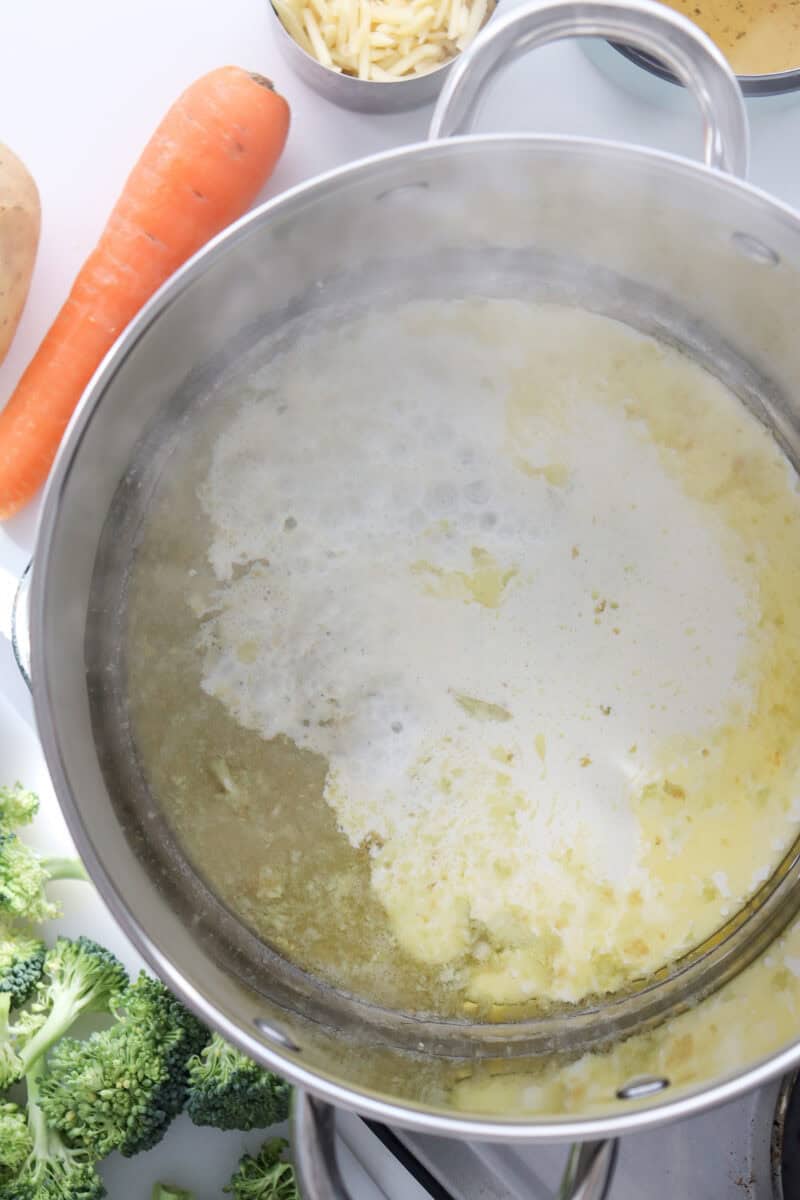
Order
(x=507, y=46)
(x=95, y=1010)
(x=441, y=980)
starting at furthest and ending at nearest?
(x=95, y=1010) → (x=441, y=980) → (x=507, y=46)

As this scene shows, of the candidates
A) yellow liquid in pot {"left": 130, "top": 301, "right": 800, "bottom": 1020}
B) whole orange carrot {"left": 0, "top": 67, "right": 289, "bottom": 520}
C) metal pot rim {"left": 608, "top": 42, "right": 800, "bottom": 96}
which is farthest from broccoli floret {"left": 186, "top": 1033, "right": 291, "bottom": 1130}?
metal pot rim {"left": 608, "top": 42, "right": 800, "bottom": 96}

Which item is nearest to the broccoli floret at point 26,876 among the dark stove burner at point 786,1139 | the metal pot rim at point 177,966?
the metal pot rim at point 177,966

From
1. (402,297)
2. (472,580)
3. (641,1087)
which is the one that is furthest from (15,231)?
(641,1087)

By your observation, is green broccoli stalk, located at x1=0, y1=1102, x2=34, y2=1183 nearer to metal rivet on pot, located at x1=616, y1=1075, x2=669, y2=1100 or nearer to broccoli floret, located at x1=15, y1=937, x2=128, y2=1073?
broccoli floret, located at x1=15, y1=937, x2=128, y2=1073

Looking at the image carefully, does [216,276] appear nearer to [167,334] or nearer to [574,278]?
[167,334]

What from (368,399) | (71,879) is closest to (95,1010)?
(71,879)
